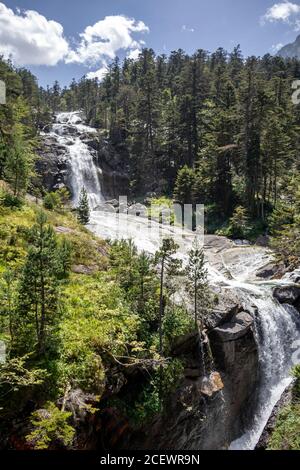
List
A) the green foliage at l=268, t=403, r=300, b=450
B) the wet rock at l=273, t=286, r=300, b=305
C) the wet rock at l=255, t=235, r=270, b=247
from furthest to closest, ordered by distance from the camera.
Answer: the wet rock at l=255, t=235, r=270, b=247 < the wet rock at l=273, t=286, r=300, b=305 < the green foliage at l=268, t=403, r=300, b=450

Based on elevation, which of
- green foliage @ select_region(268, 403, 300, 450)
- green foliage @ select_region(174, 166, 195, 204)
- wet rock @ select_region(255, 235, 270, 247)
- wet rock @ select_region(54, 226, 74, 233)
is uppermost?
green foliage @ select_region(174, 166, 195, 204)

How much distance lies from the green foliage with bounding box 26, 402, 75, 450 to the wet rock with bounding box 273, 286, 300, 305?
57.5 feet

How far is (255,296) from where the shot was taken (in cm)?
2308

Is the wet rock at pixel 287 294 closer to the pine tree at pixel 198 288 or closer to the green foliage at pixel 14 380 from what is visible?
the pine tree at pixel 198 288

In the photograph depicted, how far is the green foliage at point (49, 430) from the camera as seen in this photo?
9.05 m

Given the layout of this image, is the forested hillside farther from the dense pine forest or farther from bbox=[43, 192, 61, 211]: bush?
bbox=[43, 192, 61, 211]: bush

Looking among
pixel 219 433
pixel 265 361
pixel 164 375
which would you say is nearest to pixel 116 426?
pixel 164 375

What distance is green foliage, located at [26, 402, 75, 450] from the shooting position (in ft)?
29.7

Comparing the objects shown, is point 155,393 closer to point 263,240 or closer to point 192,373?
point 192,373

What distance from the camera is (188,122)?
186ft

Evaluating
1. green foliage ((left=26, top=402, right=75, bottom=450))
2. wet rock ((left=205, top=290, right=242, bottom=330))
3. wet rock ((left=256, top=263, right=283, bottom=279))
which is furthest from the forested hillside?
green foliage ((left=26, top=402, right=75, bottom=450))

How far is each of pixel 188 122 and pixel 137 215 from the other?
2061 centimetres
